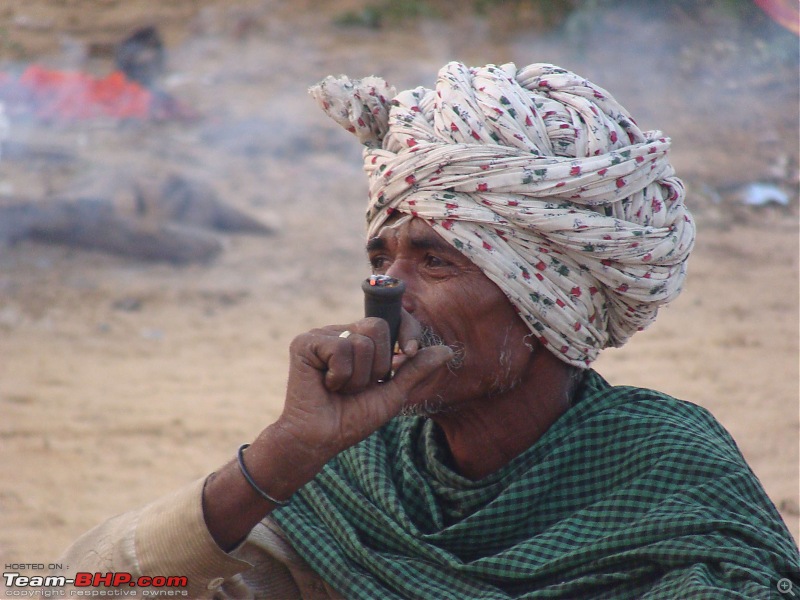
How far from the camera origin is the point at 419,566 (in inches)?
113

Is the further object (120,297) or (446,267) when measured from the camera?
(120,297)

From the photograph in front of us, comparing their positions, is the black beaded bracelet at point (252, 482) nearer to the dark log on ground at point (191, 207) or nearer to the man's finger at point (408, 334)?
the man's finger at point (408, 334)

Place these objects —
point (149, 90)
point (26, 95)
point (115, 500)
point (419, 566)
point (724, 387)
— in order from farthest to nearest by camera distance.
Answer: point (149, 90)
point (26, 95)
point (724, 387)
point (115, 500)
point (419, 566)

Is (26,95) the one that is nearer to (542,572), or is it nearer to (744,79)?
(744,79)

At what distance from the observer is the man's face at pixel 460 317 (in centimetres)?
295

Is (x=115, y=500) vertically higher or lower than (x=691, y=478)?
lower

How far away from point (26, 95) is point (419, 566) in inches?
420

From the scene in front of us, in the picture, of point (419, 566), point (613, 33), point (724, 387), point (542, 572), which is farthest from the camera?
point (613, 33)

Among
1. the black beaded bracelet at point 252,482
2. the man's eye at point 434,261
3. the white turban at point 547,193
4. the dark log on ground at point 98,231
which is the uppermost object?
the white turban at point 547,193

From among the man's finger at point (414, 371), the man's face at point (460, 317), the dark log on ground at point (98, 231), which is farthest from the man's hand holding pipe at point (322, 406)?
the dark log on ground at point (98, 231)

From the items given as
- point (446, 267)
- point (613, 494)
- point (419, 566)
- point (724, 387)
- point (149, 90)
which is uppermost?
point (446, 267)

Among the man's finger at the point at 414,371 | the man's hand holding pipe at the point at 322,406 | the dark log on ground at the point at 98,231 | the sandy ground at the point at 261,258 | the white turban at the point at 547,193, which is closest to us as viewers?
the man's hand holding pipe at the point at 322,406

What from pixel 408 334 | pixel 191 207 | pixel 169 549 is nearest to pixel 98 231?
pixel 191 207

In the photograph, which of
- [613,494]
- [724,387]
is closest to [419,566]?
[613,494]
